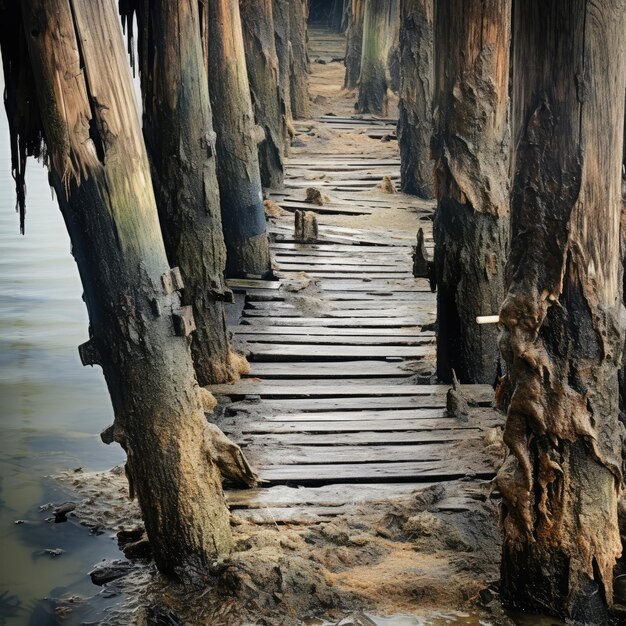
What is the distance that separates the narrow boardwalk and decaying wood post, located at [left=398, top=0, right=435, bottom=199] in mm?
1013

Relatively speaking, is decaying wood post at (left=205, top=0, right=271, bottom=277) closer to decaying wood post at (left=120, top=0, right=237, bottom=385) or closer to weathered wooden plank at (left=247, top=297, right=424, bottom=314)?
weathered wooden plank at (left=247, top=297, right=424, bottom=314)

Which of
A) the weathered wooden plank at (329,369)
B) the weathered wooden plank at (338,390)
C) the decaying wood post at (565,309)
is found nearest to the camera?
the decaying wood post at (565,309)

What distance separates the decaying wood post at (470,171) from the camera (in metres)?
5.72

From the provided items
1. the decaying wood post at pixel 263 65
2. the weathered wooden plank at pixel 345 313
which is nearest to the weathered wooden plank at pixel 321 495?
the weathered wooden plank at pixel 345 313

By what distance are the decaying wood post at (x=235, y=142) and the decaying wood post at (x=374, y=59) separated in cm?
755

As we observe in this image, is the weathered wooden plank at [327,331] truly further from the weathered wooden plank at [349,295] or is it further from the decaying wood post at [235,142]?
the decaying wood post at [235,142]

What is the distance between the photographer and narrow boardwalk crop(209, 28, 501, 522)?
4.81 meters

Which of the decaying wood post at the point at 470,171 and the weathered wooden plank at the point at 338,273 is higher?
the decaying wood post at the point at 470,171

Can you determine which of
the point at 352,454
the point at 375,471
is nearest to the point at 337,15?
the point at 352,454

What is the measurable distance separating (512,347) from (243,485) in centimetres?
165

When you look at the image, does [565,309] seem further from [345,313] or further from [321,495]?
[345,313]

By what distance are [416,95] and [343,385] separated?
222 inches

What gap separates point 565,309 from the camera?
3.42 m

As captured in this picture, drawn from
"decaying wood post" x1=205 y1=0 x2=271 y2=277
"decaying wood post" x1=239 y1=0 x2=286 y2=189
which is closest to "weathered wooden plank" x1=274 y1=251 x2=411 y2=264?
"decaying wood post" x1=205 y1=0 x2=271 y2=277
